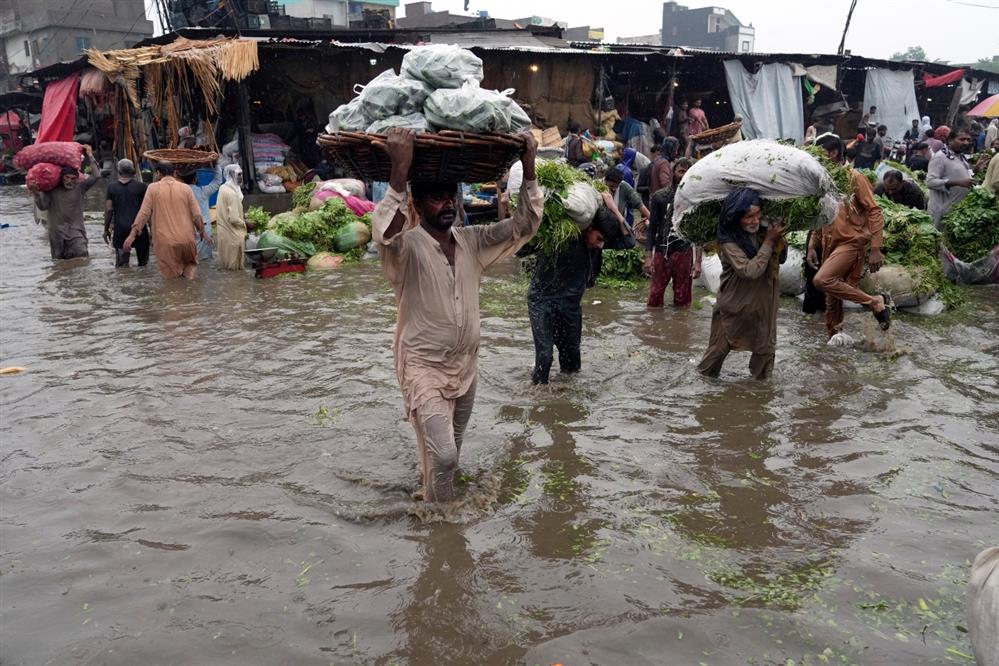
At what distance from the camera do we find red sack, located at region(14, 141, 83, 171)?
37.1 feet

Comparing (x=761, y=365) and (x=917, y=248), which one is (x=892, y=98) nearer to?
(x=917, y=248)

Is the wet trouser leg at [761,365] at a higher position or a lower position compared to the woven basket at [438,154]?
lower

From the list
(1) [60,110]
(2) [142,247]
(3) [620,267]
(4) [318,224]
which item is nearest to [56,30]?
(1) [60,110]

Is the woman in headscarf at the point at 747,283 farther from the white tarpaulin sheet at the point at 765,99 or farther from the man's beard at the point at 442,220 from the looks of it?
the white tarpaulin sheet at the point at 765,99

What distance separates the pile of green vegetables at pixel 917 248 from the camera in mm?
8148

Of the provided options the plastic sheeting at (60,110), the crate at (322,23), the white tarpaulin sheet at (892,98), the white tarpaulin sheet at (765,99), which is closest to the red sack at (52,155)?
the plastic sheeting at (60,110)

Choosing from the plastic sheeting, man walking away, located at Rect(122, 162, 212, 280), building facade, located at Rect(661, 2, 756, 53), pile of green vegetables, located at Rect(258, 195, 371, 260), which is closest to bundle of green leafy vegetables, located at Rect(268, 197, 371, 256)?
pile of green vegetables, located at Rect(258, 195, 371, 260)

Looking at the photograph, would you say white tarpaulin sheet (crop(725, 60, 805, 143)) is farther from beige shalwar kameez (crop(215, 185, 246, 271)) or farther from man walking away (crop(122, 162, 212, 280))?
man walking away (crop(122, 162, 212, 280))

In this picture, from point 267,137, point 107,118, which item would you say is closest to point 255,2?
point 107,118

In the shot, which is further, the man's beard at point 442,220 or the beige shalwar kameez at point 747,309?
the beige shalwar kameez at point 747,309

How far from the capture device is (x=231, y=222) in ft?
36.0

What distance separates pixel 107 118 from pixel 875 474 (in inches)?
868

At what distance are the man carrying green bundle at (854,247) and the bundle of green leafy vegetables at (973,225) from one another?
3322mm

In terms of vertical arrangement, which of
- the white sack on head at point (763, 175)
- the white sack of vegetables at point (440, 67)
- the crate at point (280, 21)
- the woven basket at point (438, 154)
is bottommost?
the white sack on head at point (763, 175)
